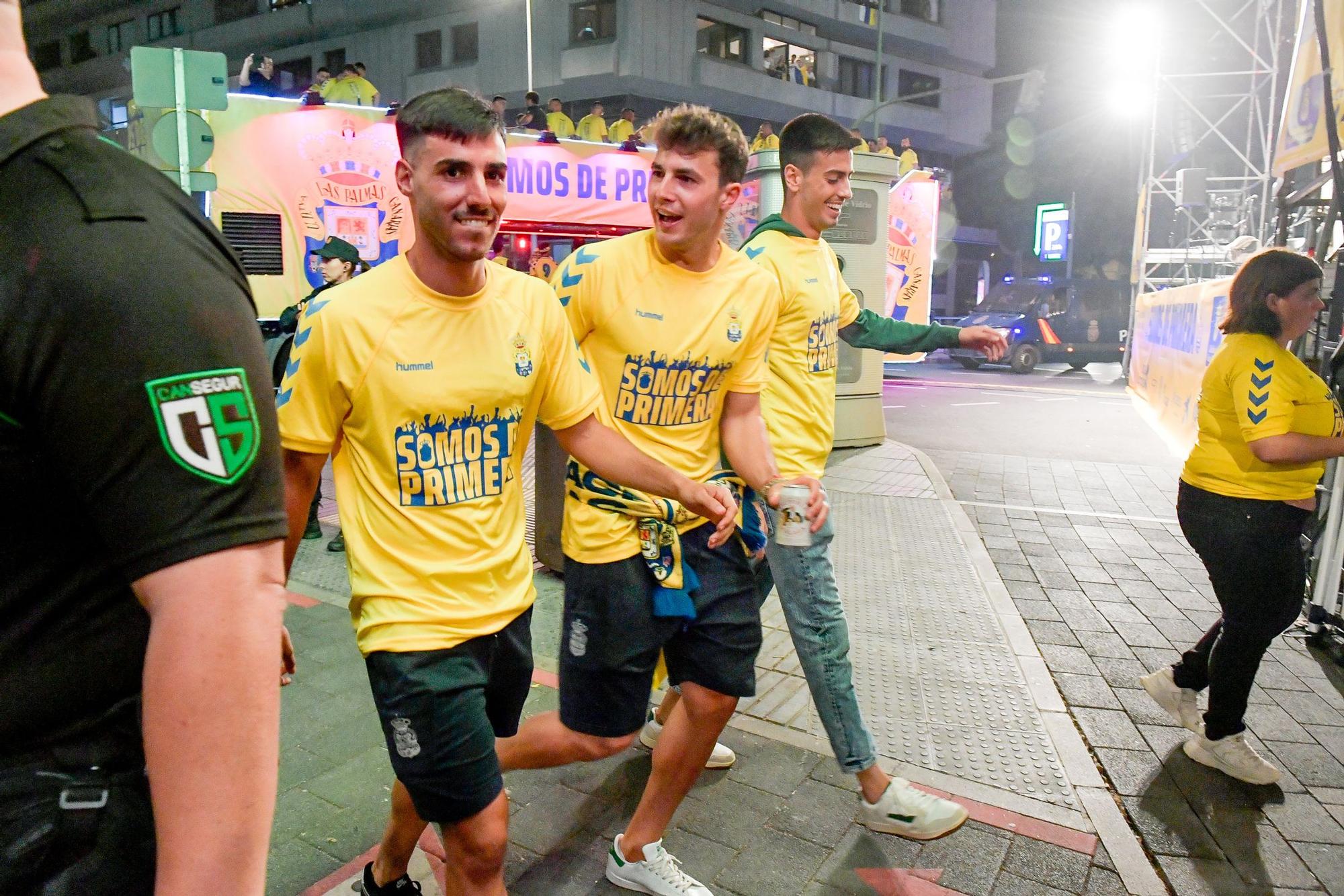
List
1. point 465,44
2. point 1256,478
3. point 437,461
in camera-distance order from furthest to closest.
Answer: point 465,44 → point 1256,478 → point 437,461

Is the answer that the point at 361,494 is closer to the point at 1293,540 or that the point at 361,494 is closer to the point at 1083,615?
the point at 1293,540

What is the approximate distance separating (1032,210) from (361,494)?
162ft

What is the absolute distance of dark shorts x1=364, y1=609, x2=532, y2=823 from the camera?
6.93ft

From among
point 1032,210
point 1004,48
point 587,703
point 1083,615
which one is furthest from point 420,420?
point 1004,48

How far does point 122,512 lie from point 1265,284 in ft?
13.5

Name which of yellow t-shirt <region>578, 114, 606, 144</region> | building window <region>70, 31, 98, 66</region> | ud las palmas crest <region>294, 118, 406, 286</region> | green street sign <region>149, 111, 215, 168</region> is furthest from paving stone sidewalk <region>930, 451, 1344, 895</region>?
building window <region>70, 31, 98, 66</region>

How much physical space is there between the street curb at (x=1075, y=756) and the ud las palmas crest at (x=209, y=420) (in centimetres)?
318

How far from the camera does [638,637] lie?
272 centimetres

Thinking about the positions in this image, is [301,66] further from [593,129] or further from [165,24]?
[593,129]

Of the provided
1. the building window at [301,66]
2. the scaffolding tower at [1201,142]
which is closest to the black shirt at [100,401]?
the scaffolding tower at [1201,142]

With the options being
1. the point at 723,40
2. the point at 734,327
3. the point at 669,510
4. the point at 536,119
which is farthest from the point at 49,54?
the point at 669,510

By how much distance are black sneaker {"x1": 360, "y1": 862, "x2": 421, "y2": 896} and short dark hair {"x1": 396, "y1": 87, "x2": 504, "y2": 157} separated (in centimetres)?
204

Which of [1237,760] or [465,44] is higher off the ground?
[465,44]

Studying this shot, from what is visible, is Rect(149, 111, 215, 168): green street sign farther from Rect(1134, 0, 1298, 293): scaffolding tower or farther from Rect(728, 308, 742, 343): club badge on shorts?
Rect(1134, 0, 1298, 293): scaffolding tower
